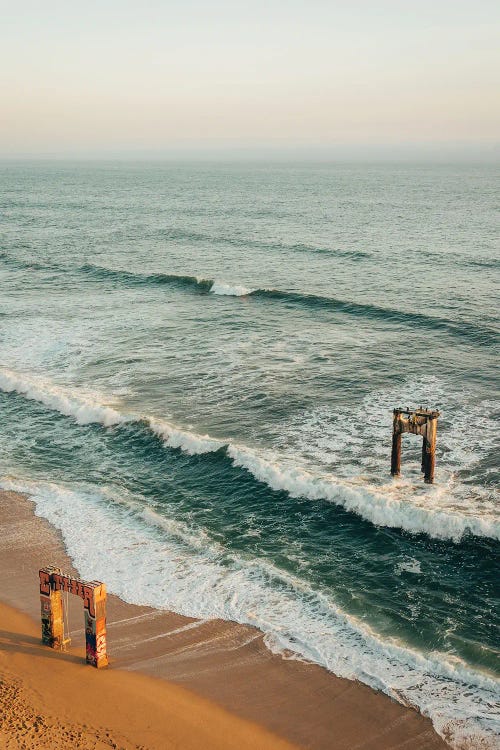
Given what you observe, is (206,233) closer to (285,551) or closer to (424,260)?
(424,260)

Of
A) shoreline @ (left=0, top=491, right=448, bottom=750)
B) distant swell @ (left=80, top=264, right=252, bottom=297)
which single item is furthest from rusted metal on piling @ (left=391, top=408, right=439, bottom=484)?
distant swell @ (left=80, top=264, right=252, bottom=297)

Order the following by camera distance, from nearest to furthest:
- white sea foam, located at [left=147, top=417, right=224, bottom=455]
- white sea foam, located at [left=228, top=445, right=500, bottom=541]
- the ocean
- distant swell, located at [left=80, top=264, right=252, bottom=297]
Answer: the ocean < white sea foam, located at [left=228, top=445, right=500, bottom=541] < white sea foam, located at [left=147, top=417, right=224, bottom=455] < distant swell, located at [left=80, top=264, right=252, bottom=297]

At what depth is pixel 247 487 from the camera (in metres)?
25.7

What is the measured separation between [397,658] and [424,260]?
5399 cm

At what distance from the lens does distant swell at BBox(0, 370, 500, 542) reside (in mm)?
22406

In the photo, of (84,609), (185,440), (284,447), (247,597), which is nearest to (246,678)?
(247,597)

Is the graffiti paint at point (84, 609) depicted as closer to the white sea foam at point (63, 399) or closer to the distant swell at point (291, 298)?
the white sea foam at point (63, 399)

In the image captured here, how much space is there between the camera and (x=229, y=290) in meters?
55.9

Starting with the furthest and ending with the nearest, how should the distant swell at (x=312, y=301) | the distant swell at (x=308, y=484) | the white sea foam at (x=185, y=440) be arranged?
the distant swell at (x=312, y=301), the white sea foam at (x=185, y=440), the distant swell at (x=308, y=484)

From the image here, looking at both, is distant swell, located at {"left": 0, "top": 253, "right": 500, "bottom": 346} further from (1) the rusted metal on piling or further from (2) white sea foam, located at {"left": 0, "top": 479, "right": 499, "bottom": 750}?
(2) white sea foam, located at {"left": 0, "top": 479, "right": 499, "bottom": 750}

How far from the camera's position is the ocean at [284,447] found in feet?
60.5

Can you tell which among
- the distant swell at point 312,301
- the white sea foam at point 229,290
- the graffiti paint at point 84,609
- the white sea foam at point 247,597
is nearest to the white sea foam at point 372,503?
the white sea foam at point 247,597

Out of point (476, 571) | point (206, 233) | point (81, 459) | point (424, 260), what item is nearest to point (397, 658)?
point (476, 571)

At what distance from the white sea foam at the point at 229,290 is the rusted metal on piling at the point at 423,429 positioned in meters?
31.8
